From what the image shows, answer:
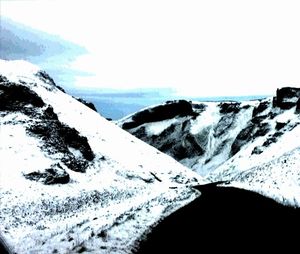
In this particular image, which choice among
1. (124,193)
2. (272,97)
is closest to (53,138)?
(124,193)

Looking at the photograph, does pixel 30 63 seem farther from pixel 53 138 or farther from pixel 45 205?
pixel 45 205

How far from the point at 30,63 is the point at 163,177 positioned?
44166mm

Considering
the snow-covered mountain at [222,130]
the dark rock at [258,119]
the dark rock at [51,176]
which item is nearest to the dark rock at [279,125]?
the snow-covered mountain at [222,130]

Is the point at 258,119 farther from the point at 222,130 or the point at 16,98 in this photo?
the point at 16,98

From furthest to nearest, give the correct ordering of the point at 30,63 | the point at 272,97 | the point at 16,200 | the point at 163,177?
1. the point at 272,97
2. the point at 30,63
3. the point at 163,177
4. the point at 16,200

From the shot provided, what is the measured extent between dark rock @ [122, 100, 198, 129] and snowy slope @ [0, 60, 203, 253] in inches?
1524

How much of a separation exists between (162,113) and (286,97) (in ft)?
125

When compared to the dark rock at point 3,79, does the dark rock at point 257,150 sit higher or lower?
lower

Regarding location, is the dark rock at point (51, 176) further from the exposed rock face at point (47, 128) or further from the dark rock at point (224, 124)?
the dark rock at point (224, 124)

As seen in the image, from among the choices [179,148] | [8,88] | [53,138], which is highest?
[8,88]

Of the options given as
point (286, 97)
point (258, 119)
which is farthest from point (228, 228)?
point (258, 119)

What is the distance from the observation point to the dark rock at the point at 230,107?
108463mm

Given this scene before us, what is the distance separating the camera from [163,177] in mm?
57062

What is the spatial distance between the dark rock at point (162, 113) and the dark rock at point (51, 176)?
238ft
